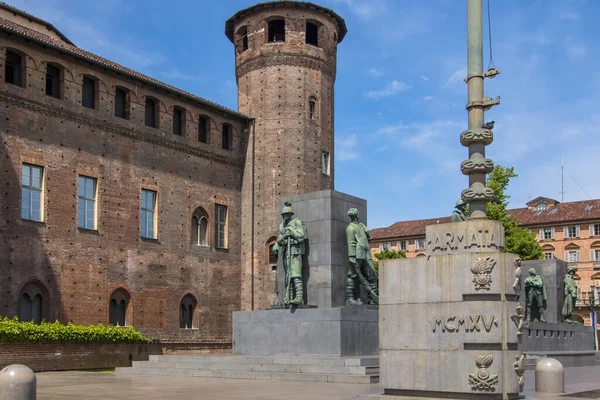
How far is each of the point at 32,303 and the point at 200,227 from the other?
31.9 ft

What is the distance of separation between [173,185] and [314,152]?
764cm

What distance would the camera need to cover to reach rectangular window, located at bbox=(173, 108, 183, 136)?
3594cm

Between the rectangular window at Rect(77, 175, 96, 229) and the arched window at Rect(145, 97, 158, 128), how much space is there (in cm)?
444

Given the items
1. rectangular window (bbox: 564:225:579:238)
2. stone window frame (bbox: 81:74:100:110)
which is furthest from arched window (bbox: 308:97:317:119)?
rectangular window (bbox: 564:225:579:238)

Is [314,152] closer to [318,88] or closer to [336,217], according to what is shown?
[318,88]

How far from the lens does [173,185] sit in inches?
1382

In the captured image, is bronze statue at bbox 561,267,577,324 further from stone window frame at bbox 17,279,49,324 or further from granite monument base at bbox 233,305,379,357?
stone window frame at bbox 17,279,49,324

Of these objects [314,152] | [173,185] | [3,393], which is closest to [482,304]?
[3,393]

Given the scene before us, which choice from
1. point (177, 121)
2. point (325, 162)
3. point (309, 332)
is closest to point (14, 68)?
point (177, 121)

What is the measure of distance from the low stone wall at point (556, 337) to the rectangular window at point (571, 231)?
43263mm

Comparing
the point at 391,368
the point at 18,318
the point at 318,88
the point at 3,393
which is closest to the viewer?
the point at 3,393

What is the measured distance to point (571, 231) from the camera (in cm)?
7094

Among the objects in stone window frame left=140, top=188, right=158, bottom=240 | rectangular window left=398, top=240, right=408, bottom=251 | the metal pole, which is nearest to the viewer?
the metal pole

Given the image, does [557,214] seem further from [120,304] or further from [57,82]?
[57,82]
